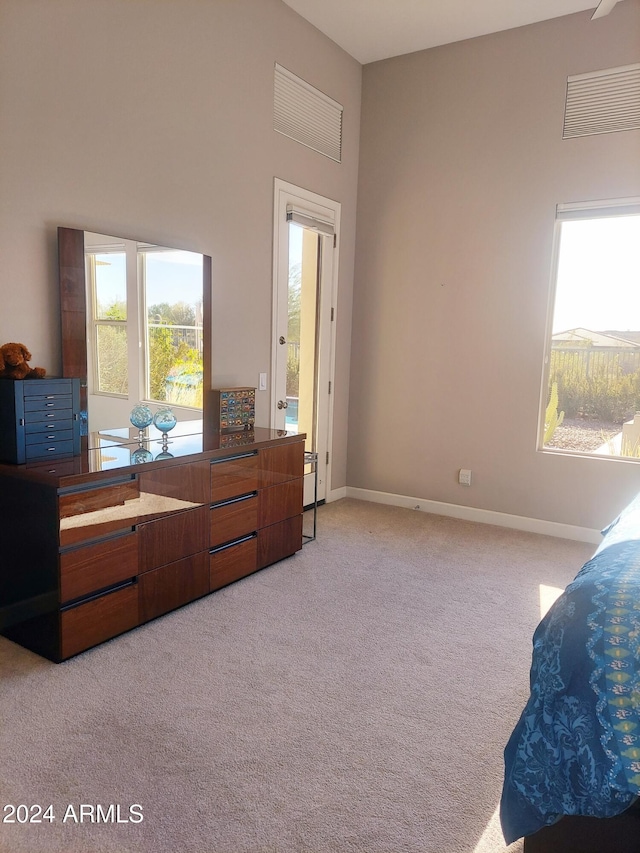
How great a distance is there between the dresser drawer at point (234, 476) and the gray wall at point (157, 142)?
2.28 feet

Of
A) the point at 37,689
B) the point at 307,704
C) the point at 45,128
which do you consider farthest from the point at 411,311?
the point at 37,689

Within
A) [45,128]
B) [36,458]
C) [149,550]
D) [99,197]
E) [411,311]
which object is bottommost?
[149,550]

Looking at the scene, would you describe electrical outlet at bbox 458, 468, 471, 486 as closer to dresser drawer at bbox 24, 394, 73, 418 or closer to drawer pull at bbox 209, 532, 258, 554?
drawer pull at bbox 209, 532, 258, 554

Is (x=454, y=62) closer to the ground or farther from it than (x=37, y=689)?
farther from it

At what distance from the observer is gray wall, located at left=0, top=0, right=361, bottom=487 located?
254 cm

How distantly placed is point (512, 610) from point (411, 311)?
2.50 metres

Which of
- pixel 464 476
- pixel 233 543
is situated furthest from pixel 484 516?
pixel 233 543

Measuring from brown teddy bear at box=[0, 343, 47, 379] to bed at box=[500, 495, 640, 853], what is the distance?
2133mm

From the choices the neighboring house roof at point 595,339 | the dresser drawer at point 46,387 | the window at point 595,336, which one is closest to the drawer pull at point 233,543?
the dresser drawer at point 46,387

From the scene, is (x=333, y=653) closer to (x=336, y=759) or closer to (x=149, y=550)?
(x=336, y=759)

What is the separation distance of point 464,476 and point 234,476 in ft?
6.98

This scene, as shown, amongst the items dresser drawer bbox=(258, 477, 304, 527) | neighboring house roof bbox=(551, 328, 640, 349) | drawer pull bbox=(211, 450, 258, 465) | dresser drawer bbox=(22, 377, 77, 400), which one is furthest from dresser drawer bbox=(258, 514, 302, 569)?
neighboring house roof bbox=(551, 328, 640, 349)

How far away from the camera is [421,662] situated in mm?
2508

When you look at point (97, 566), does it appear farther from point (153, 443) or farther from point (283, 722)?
point (283, 722)
